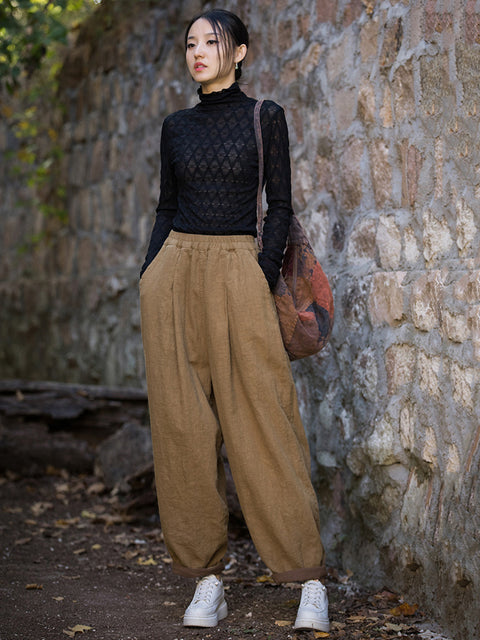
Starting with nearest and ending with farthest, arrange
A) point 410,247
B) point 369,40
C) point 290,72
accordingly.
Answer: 1. point 410,247
2. point 369,40
3. point 290,72

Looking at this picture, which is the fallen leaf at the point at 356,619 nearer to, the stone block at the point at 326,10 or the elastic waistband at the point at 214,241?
the elastic waistband at the point at 214,241

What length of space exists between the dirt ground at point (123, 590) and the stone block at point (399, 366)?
2.20ft

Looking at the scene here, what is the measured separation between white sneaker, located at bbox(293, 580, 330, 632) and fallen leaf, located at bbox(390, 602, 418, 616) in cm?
23

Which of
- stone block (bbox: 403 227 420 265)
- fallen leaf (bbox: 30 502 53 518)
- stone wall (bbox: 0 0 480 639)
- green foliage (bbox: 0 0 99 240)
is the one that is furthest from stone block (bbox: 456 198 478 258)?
green foliage (bbox: 0 0 99 240)

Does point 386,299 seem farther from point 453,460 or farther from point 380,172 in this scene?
point 453,460

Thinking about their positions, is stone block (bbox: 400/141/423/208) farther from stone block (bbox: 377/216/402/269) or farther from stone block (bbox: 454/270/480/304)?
stone block (bbox: 454/270/480/304)

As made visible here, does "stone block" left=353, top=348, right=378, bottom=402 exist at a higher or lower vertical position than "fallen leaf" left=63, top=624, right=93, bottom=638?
higher

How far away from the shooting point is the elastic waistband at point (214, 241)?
240cm

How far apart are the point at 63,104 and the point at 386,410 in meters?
4.27

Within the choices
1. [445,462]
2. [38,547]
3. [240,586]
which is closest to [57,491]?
[38,547]

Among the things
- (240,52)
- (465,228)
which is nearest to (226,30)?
(240,52)

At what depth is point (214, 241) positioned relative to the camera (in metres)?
2.40

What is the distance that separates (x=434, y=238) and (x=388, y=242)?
0.85 ft

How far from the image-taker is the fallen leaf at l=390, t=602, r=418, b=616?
2408 mm
